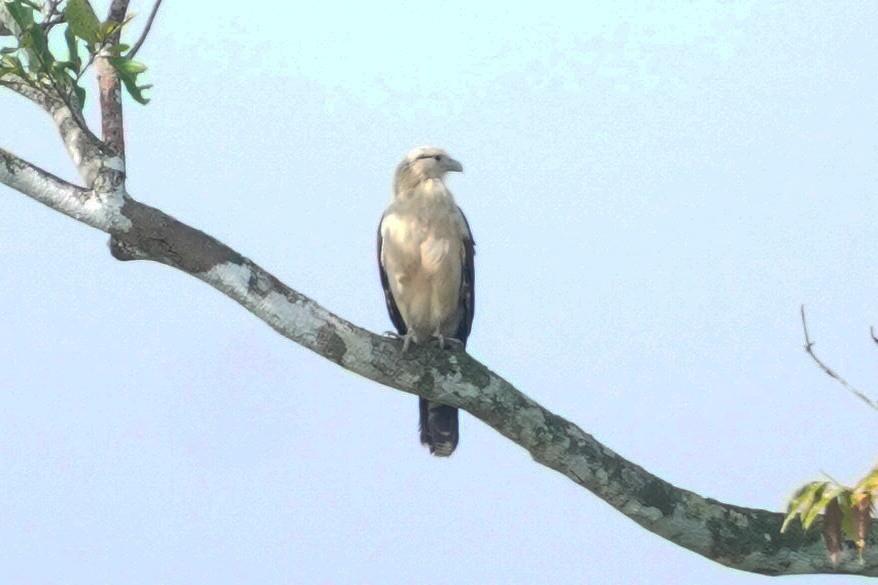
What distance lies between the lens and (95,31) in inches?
183

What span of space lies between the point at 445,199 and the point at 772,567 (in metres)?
2.85

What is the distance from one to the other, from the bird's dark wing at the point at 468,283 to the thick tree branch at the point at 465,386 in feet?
6.58

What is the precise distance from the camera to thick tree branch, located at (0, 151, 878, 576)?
471 cm

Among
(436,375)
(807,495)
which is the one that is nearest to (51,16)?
(436,375)

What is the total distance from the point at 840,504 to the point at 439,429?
307 cm

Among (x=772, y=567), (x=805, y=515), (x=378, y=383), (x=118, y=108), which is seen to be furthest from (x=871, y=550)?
(x=118, y=108)

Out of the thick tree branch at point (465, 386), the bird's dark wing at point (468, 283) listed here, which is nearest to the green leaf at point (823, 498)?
the thick tree branch at point (465, 386)

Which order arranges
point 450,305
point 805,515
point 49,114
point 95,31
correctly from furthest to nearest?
point 450,305 → point 49,114 → point 95,31 → point 805,515

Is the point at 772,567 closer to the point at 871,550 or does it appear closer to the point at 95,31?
the point at 871,550

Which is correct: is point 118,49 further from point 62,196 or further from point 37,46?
point 62,196

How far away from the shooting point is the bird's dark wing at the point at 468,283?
22.9 ft

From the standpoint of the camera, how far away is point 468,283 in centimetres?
702

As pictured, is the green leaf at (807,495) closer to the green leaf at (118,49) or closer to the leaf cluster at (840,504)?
the leaf cluster at (840,504)

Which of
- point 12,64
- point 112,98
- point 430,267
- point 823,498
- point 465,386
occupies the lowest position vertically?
point 823,498
